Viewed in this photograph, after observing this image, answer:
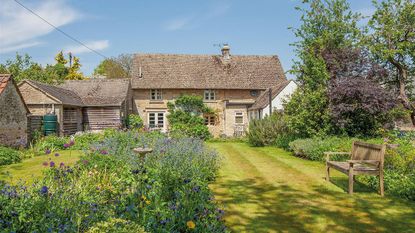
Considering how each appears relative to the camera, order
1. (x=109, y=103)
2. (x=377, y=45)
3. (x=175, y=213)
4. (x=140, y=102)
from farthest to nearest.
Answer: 1. (x=140, y=102)
2. (x=109, y=103)
3. (x=377, y=45)
4. (x=175, y=213)

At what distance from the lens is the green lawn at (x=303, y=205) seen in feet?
20.9

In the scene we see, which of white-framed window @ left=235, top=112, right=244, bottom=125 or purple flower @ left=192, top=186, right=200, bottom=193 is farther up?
white-framed window @ left=235, top=112, right=244, bottom=125

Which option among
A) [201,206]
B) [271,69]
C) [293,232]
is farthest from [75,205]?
[271,69]

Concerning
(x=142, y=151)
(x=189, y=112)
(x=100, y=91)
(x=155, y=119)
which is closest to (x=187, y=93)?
(x=189, y=112)

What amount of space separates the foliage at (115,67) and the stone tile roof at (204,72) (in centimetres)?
2455

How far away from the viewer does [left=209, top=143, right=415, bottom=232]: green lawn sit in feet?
20.9

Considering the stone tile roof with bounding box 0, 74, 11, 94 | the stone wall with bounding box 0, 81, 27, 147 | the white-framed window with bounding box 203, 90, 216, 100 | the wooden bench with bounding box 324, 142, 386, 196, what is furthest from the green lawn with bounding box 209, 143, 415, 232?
the white-framed window with bounding box 203, 90, 216, 100

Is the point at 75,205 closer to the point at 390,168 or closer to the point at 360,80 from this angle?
the point at 390,168

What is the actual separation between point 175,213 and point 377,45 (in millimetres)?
18612

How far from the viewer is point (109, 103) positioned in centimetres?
2944

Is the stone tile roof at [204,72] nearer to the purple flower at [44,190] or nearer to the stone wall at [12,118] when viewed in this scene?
the stone wall at [12,118]

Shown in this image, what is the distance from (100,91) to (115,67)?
29.7 meters

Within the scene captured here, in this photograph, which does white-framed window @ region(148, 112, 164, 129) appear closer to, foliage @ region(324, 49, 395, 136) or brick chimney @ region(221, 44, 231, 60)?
brick chimney @ region(221, 44, 231, 60)

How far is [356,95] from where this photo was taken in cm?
1562
